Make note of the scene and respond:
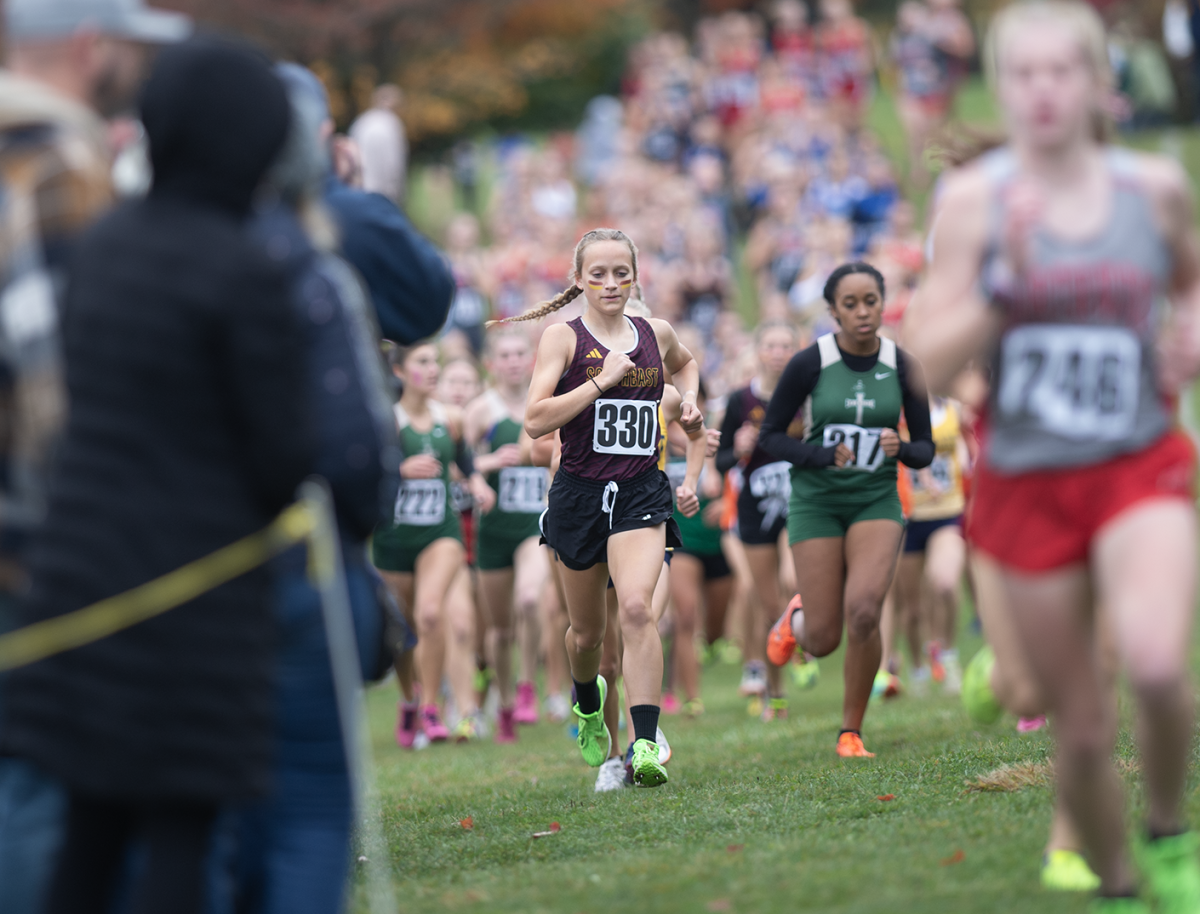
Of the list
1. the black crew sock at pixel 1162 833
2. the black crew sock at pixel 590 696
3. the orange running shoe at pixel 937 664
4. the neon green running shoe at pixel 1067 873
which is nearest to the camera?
the black crew sock at pixel 1162 833

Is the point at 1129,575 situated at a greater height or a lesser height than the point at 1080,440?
lesser

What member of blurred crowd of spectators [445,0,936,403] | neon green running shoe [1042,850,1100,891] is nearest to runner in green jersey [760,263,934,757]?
neon green running shoe [1042,850,1100,891]

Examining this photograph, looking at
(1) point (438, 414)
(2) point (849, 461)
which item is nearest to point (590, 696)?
(2) point (849, 461)

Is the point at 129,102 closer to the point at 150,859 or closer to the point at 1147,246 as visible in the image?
the point at 150,859

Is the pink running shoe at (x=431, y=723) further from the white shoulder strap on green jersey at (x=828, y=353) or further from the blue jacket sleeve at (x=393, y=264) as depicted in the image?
the blue jacket sleeve at (x=393, y=264)

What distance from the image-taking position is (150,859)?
11.3 feet

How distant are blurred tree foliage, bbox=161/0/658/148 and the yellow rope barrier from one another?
31.2m

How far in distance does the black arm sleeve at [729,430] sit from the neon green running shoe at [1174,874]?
24.0 ft

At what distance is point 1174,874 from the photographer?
4.30 m

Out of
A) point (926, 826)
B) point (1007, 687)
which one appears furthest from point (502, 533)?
point (1007, 687)

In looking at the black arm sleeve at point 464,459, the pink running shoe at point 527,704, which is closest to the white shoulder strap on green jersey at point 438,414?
the black arm sleeve at point 464,459

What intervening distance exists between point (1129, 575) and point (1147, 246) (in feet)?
2.89

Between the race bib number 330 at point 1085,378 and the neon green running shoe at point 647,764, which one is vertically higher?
the race bib number 330 at point 1085,378

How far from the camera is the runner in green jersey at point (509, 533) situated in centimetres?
1297
